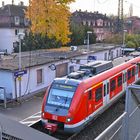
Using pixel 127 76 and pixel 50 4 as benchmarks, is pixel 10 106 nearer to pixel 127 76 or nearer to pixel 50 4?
pixel 127 76

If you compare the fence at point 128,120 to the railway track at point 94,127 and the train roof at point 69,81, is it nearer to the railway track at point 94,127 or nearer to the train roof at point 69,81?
the railway track at point 94,127

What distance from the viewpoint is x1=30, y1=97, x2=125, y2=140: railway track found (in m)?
12.9

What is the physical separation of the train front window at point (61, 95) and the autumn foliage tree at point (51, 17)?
20605 mm

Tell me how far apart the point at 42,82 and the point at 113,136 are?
55.6 feet

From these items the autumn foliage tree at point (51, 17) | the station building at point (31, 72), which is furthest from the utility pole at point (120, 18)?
the station building at point (31, 72)

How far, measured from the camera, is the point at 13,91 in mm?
18734

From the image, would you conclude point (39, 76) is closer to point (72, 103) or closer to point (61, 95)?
point (61, 95)

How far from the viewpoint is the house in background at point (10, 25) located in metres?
46.1

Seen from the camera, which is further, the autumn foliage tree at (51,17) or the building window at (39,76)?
the autumn foliage tree at (51,17)

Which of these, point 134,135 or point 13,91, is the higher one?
point 134,135

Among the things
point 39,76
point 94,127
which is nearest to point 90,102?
point 94,127

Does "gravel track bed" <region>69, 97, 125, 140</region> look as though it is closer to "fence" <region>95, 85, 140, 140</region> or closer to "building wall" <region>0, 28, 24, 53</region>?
"fence" <region>95, 85, 140, 140</region>

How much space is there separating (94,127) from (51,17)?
20.7 m

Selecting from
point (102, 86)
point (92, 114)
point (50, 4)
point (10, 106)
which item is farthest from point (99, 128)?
point (50, 4)
